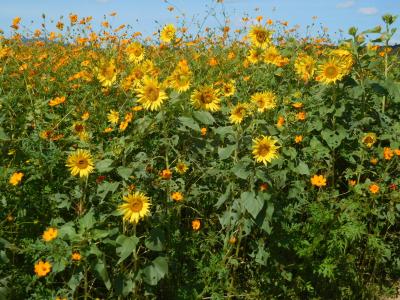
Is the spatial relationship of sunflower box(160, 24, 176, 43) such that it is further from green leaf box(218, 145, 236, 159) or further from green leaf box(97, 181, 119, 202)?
green leaf box(97, 181, 119, 202)

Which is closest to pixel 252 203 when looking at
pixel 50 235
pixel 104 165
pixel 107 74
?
pixel 104 165

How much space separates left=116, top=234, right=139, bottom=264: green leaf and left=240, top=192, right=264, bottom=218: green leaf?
615 mm

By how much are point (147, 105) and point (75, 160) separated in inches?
23.1

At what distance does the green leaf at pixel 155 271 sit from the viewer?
7.29 ft

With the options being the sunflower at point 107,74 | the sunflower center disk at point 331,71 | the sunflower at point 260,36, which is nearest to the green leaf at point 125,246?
the sunflower at point 107,74

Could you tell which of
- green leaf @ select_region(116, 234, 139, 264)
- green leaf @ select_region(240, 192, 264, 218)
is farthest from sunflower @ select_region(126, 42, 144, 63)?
green leaf @ select_region(116, 234, 139, 264)

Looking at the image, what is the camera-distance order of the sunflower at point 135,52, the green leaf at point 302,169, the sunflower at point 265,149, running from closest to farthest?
1. the sunflower at point 265,149
2. the green leaf at point 302,169
3. the sunflower at point 135,52

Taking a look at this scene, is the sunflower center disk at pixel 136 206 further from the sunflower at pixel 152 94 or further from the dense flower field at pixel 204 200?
the sunflower at pixel 152 94

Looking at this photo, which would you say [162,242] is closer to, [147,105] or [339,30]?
[147,105]

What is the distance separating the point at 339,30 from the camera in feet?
24.4

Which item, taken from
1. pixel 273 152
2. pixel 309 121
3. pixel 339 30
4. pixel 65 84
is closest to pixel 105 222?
pixel 273 152

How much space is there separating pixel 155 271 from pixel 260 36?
247 centimetres

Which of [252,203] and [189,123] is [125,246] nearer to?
[252,203]

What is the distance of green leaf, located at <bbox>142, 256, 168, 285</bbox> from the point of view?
2221 mm
